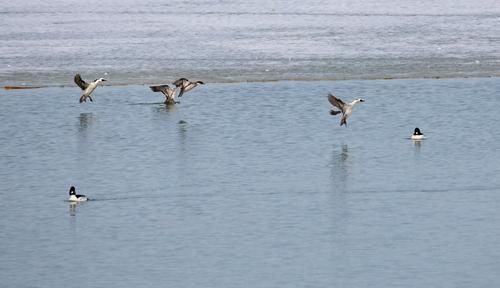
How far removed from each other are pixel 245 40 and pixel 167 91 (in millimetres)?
5706

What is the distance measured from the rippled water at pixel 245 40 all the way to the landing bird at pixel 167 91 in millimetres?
1687

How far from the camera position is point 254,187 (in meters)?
16.2

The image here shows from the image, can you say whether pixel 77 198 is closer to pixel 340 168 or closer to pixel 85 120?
pixel 340 168

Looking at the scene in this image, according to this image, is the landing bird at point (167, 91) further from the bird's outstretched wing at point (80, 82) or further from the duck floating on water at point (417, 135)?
the duck floating on water at point (417, 135)

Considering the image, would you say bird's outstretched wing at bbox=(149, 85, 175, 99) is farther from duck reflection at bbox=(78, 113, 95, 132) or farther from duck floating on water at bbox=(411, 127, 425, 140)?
duck floating on water at bbox=(411, 127, 425, 140)

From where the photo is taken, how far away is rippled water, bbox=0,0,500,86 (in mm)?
25781

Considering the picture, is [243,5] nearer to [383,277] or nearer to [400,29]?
[400,29]

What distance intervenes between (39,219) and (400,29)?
54.2 ft

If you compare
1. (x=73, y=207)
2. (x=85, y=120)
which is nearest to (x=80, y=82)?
(x=85, y=120)

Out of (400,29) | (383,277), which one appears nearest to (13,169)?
(383,277)

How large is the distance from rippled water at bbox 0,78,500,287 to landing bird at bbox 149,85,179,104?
0.26 meters

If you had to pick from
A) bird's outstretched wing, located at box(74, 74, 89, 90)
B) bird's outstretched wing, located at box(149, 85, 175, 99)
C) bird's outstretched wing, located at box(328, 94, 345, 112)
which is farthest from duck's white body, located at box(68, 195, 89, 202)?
bird's outstretched wing, located at box(149, 85, 175, 99)

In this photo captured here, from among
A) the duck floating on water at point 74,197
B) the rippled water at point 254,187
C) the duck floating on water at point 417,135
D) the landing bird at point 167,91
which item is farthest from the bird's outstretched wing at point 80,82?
the duck floating on water at point 74,197

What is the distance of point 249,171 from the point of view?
1725cm
